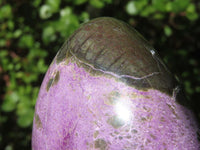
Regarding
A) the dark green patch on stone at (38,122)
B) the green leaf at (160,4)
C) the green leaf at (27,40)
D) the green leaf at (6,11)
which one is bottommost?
the dark green patch on stone at (38,122)

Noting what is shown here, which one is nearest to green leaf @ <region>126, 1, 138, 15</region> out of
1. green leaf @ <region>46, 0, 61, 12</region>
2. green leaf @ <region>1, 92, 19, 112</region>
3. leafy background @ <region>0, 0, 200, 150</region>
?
leafy background @ <region>0, 0, 200, 150</region>

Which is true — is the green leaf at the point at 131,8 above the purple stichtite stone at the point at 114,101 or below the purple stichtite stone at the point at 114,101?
above

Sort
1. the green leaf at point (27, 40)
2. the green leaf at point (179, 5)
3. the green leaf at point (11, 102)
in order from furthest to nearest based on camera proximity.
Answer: the green leaf at point (11, 102) → the green leaf at point (27, 40) → the green leaf at point (179, 5)

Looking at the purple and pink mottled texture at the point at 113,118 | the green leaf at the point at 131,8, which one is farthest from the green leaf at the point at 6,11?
the purple and pink mottled texture at the point at 113,118

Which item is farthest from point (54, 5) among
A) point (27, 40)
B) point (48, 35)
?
point (27, 40)

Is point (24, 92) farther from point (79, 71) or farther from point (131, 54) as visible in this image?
point (131, 54)

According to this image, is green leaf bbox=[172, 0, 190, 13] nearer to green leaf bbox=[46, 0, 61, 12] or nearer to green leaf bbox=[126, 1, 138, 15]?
green leaf bbox=[126, 1, 138, 15]

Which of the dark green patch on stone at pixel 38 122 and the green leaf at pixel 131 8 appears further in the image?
the green leaf at pixel 131 8

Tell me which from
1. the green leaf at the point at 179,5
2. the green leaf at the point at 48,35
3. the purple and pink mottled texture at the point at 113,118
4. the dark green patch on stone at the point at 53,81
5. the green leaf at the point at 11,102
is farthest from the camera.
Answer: the green leaf at the point at 11,102

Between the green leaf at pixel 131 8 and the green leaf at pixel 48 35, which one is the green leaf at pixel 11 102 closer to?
the green leaf at pixel 48 35
